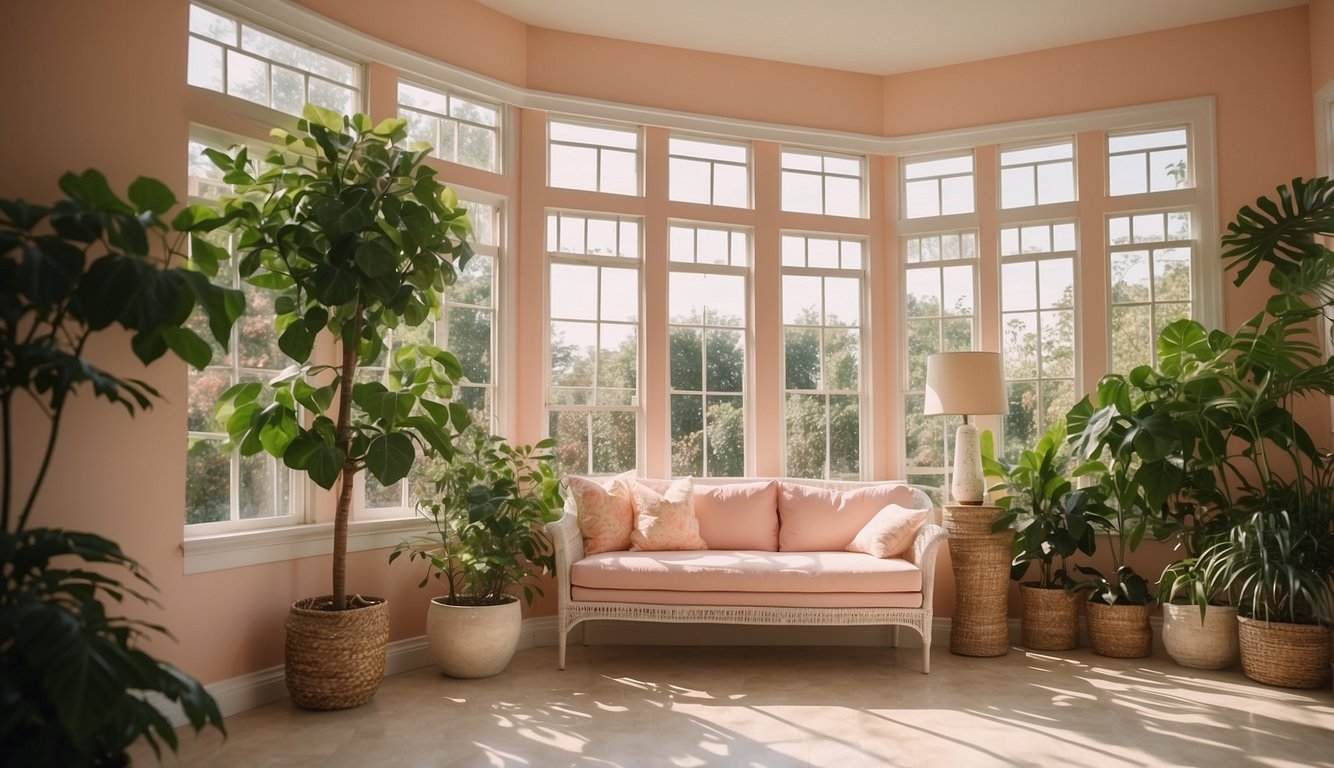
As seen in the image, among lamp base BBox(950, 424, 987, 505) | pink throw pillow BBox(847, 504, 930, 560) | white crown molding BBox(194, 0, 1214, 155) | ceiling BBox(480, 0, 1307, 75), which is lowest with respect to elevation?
pink throw pillow BBox(847, 504, 930, 560)

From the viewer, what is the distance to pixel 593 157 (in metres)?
5.59

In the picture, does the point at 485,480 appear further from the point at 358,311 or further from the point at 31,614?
the point at 31,614

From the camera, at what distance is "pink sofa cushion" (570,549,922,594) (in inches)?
179

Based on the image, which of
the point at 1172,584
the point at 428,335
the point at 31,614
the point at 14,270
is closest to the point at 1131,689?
the point at 1172,584

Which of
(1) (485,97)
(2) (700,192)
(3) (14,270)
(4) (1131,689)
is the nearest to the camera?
(3) (14,270)

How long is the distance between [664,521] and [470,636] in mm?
1193

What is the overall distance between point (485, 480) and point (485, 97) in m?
2.19

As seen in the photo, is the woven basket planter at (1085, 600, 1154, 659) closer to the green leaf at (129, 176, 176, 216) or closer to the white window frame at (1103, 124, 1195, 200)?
the white window frame at (1103, 124, 1195, 200)

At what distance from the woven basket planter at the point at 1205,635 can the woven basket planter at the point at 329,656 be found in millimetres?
4042

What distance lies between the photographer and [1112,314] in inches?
217

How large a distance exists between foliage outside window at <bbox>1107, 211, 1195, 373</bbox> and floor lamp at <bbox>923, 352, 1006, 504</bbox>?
0.95 metres

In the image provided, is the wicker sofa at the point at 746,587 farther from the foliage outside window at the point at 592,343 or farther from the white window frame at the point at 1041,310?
the white window frame at the point at 1041,310

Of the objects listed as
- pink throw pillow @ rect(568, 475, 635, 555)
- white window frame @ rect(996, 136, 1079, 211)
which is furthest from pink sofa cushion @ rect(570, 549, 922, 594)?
white window frame @ rect(996, 136, 1079, 211)

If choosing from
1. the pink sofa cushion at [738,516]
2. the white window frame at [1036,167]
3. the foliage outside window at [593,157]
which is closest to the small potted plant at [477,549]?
the pink sofa cushion at [738,516]
